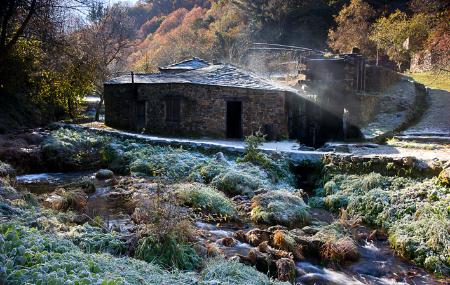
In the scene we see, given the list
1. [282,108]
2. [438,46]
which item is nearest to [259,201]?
[282,108]

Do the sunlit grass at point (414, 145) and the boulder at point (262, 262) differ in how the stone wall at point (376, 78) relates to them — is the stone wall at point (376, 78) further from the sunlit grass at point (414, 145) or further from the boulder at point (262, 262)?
the boulder at point (262, 262)

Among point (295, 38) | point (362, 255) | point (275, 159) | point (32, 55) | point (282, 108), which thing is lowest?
point (362, 255)

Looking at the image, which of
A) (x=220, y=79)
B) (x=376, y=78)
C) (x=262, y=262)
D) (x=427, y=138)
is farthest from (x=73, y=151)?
(x=376, y=78)

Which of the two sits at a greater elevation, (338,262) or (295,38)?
(295,38)

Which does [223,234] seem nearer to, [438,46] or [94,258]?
[94,258]

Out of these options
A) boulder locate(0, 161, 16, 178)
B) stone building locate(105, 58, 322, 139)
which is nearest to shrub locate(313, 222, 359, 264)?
boulder locate(0, 161, 16, 178)

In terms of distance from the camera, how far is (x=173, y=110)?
64.2 feet

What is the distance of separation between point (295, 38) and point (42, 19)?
33.6 m

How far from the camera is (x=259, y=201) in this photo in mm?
11281

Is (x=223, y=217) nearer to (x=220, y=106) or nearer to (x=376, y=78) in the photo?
(x=220, y=106)

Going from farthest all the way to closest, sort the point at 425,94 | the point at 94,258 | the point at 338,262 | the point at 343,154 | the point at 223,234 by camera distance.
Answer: the point at 425,94, the point at 343,154, the point at 223,234, the point at 338,262, the point at 94,258

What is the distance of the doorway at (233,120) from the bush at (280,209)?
8006 millimetres

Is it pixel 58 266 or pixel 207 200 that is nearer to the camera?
pixel 58 266

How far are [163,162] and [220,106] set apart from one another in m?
4.81
